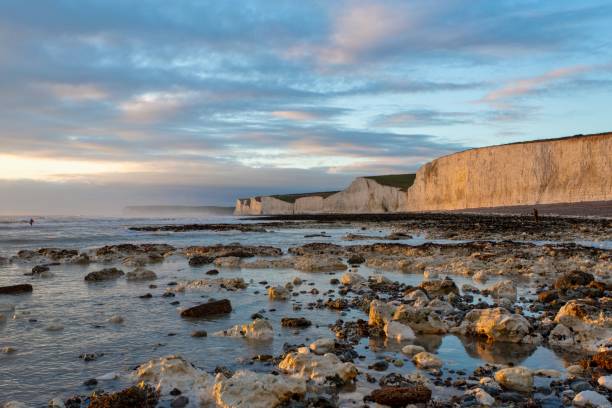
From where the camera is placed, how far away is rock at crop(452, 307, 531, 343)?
7.93 metres

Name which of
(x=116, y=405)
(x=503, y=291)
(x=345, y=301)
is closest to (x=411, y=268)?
(x=503, y=291)

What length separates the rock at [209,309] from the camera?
9977 millimetres

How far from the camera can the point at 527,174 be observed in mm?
80438

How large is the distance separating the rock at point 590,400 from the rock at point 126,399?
4861 millimetres

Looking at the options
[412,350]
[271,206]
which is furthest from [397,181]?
[412,350]

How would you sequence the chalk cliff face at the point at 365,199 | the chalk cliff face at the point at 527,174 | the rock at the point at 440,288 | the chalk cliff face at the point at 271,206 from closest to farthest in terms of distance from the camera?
the rock at the point at 440,288 → the chalk cliff face at the point at 527,174 → the chalk cliff face at the point at 365,199 → the chalk cliff face at the point at 271,206

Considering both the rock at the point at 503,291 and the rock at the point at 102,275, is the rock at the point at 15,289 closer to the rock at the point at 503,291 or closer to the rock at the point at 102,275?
the rock at the point at 102,275

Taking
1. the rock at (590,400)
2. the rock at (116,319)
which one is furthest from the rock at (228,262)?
→ the rock at (590,400)

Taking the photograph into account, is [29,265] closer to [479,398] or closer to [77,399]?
[77,399]

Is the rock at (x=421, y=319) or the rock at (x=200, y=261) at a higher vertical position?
the rock at (x=421, y=319)

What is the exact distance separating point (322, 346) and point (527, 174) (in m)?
82.7

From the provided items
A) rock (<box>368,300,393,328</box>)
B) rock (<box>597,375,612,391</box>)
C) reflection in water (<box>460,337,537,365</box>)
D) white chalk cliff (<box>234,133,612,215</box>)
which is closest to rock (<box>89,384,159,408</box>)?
rock (<box>368,300,393,328</box>)

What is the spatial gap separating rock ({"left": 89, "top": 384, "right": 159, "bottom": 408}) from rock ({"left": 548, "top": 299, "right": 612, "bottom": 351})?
635cm

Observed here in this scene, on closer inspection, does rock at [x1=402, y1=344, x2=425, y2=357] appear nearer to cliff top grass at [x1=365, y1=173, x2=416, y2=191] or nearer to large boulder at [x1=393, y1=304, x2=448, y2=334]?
large boulder at [x1=393, y1=304, x2=448, y2=334]
